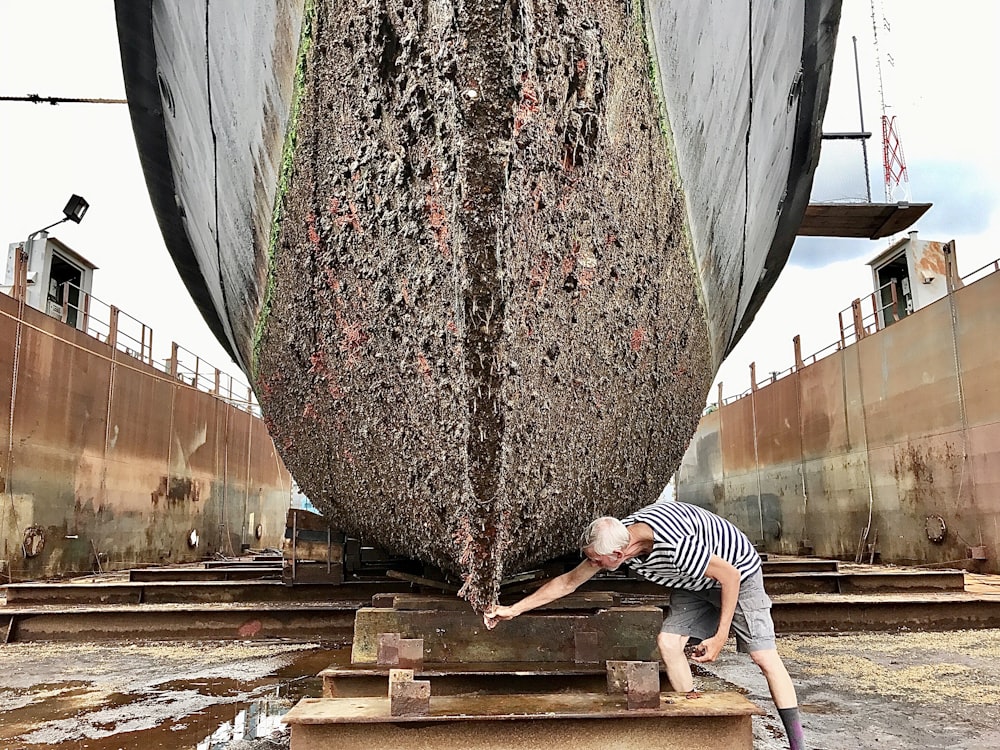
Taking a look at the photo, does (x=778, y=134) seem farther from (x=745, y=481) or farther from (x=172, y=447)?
(x=745, y=481)

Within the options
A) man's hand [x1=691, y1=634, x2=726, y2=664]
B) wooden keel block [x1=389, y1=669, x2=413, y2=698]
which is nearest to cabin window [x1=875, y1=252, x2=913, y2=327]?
man's hand [x1=691, y1=634, x2=726, y2=664]

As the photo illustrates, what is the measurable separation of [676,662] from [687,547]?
42 cm

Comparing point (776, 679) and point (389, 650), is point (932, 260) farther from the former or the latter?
point (389, 650)

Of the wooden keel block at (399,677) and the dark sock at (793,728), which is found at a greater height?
the wooden keel block at (399,677)

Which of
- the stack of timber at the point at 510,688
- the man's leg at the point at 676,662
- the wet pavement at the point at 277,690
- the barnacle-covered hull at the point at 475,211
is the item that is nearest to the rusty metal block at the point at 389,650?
the stack of timber at the point at 510,688

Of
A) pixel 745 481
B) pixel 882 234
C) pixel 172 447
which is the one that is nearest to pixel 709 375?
pixel 882 234

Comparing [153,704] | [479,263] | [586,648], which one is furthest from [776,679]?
[153,704]

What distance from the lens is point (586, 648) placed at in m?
2.62

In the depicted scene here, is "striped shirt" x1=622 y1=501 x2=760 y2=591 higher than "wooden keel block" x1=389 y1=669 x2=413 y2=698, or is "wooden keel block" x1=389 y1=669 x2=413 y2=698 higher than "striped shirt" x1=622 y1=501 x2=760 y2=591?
"striped shirt" x1=622 y1=501 x2=760 y2=591

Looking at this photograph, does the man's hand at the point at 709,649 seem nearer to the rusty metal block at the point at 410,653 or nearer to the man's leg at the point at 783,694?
the man's leg at the point at 783,694

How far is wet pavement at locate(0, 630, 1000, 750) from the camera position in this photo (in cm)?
246

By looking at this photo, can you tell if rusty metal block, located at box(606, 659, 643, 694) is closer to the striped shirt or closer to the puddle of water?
the striped shirt

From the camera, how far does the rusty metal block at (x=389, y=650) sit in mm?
2473

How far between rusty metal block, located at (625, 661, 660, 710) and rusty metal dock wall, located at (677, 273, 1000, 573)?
26.7 feet
